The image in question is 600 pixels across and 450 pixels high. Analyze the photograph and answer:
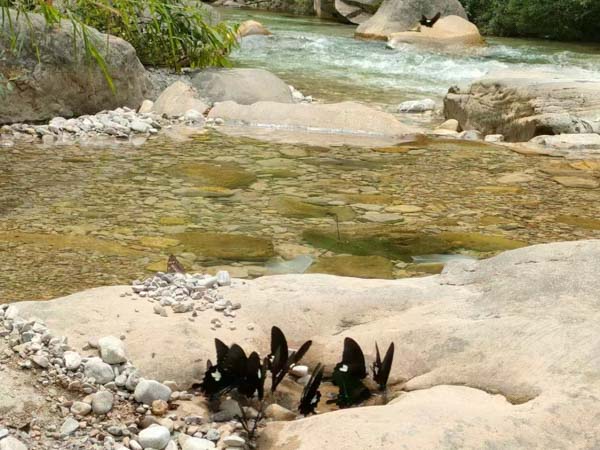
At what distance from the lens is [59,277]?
390 cm

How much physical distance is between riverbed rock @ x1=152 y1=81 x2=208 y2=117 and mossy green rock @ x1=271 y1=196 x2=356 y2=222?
129 inches

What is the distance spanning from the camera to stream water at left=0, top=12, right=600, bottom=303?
14.0 ft

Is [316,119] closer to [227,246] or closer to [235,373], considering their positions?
[227,246]

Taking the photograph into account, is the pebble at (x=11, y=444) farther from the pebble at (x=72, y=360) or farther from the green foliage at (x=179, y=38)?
the green foliage at (x=179, y=38)

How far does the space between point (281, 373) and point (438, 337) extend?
0.56 metres

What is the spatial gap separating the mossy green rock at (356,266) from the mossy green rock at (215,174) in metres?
1.63

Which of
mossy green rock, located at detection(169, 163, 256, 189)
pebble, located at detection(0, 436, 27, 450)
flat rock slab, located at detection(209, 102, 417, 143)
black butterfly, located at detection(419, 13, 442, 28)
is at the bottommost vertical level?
mossy green rock, located at detection(169, 163, 256, 189)

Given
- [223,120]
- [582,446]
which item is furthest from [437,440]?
[223,120]

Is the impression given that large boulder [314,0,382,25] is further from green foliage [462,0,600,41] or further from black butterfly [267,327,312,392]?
black butterfly [267,327,312,392]

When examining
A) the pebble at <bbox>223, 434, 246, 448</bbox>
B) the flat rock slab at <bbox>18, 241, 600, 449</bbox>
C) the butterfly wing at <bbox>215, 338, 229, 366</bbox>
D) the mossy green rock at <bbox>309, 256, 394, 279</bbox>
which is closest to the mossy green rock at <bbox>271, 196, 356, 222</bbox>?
the mossy green rock at <bbox>309, 256, 394, 279</bbox>

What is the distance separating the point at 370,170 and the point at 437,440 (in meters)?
4.45

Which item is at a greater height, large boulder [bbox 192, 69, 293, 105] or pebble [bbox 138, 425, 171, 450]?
large boulder [bbox 192, 69, 293, 105]

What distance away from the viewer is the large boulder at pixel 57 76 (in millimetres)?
7664

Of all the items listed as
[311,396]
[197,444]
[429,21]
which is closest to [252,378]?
[311,396]
